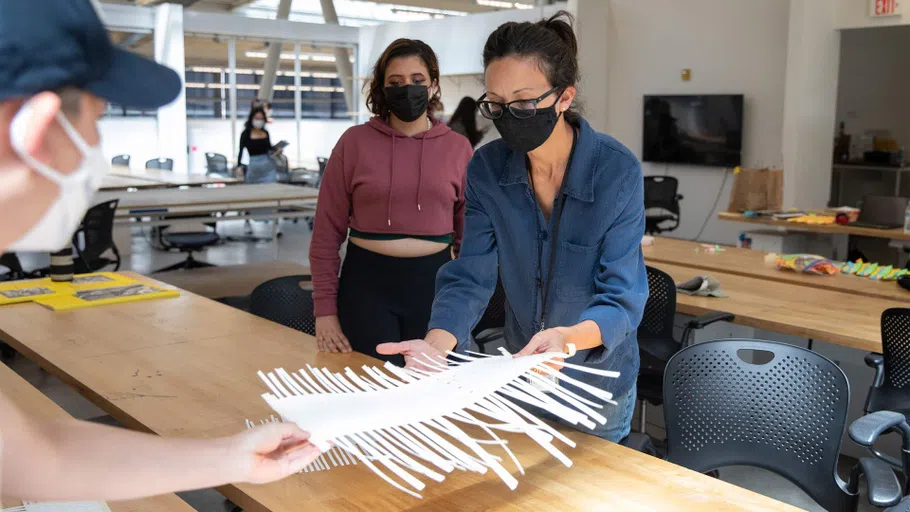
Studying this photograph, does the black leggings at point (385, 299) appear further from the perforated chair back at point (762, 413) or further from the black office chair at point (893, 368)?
the black office chair at point (893, 368)

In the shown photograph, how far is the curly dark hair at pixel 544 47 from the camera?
198 centimetres

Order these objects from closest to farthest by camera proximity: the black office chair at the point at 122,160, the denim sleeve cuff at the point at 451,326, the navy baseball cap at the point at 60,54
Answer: the navy baseball cap at the point at 60,54, the denim sleeve cuff at the point at 451,326, the black office chair at the point at 122,160

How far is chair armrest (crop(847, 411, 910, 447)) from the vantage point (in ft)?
7.88

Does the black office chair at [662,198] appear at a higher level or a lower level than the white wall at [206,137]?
lower

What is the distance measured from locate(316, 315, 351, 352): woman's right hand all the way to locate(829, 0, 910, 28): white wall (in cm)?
721

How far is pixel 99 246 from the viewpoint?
623cm

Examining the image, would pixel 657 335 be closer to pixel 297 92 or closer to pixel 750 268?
pixel 750 268

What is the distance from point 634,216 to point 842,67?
31.4ft

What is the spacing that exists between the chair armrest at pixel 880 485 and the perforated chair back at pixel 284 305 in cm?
203

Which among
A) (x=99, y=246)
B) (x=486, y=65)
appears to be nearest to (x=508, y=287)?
(x=486, y=65)

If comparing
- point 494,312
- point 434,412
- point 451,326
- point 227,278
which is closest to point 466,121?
point 494,312

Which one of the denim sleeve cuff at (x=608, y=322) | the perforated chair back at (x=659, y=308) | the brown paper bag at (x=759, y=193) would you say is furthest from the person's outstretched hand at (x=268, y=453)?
the brown paper bag at (x=759, y=193)

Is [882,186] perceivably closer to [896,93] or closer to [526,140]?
[896,93]

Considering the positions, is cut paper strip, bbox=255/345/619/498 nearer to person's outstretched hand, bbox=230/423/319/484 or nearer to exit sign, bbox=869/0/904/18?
person's outstretched hand, bbox=230/423/319/484
